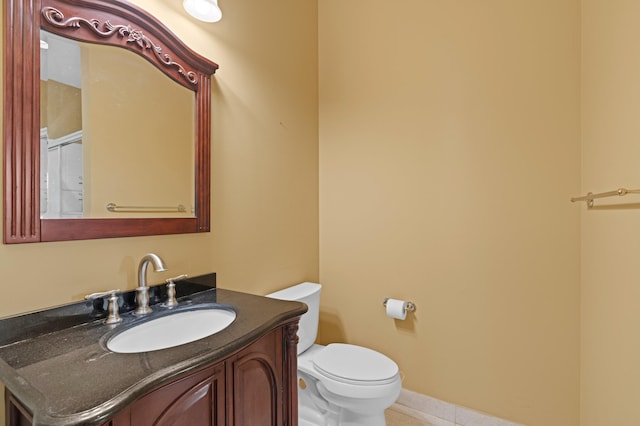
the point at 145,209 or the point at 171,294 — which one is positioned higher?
the point at 145,209

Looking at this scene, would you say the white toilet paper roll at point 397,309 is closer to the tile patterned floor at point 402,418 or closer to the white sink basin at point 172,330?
the tile patterned floor at point 402,418

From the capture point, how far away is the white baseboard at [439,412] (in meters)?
1.76

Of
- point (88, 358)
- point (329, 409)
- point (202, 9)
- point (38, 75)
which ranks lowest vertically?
point (329, 409)

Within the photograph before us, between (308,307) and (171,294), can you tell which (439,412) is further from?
(171,294)

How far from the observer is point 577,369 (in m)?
1.58

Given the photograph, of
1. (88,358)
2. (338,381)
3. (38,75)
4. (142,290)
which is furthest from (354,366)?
(38,75)

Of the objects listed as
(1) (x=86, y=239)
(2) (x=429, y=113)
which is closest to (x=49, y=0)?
(1) (x=86, y=239)

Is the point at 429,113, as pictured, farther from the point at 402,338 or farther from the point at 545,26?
the point at 402,338

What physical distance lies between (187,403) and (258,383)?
0.28m

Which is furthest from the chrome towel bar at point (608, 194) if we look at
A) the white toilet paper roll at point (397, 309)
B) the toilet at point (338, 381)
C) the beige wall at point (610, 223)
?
the toilet at point (338, 381)

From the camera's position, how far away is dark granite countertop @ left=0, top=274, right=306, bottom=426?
0.59 metres

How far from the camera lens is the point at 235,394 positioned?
2.98ft

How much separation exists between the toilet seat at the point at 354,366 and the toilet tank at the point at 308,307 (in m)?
0.10


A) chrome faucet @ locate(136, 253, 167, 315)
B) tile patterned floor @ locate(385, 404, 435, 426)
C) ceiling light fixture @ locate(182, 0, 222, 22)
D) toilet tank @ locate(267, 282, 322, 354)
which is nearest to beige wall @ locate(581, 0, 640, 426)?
tile patterned floor @ locate(385, 404, 435, 426)
